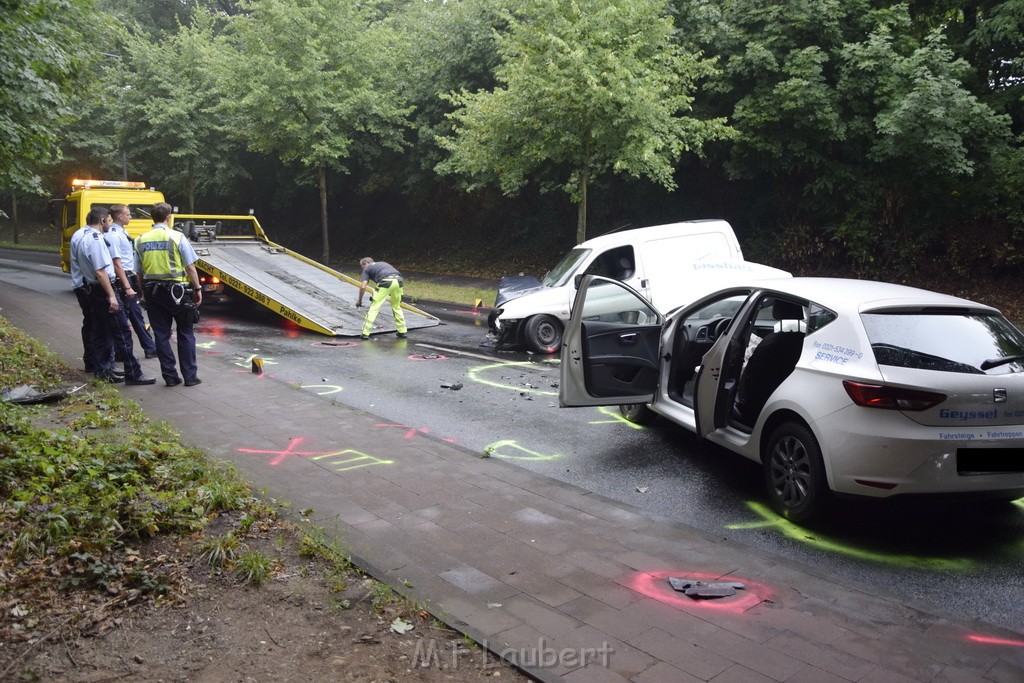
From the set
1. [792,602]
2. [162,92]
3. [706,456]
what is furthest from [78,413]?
[162,92]

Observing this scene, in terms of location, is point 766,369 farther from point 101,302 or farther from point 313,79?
point 313,79

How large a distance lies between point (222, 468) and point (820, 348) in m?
4.17

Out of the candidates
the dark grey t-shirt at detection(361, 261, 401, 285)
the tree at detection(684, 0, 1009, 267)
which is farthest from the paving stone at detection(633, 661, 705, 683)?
the tree at detection(684, 0, 1009, 267)

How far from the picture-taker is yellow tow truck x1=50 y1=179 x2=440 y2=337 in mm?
14133

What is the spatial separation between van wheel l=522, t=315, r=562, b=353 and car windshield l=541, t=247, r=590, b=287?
0.57 meters


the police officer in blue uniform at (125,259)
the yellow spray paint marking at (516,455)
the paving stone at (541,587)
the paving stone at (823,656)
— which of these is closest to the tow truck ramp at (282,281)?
the police officer in blue uniform at (125,259)

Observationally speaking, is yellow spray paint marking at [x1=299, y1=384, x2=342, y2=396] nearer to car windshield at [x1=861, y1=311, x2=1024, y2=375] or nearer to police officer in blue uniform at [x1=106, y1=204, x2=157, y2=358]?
police officer in blue uniform at [x1=106, y1=204, x2=157, y2=358]

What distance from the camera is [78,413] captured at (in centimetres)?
692

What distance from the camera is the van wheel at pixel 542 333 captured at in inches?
470

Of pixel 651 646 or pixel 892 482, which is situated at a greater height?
pixel 892 482

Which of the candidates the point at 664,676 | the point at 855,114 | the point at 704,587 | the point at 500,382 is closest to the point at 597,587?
the point at 704,587

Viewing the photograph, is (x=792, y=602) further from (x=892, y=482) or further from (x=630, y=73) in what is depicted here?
(x=630, y=73)

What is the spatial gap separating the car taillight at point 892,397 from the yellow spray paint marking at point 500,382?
466 centimetres

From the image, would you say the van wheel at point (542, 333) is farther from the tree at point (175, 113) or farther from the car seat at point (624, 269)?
the tree at point (175, 113)
